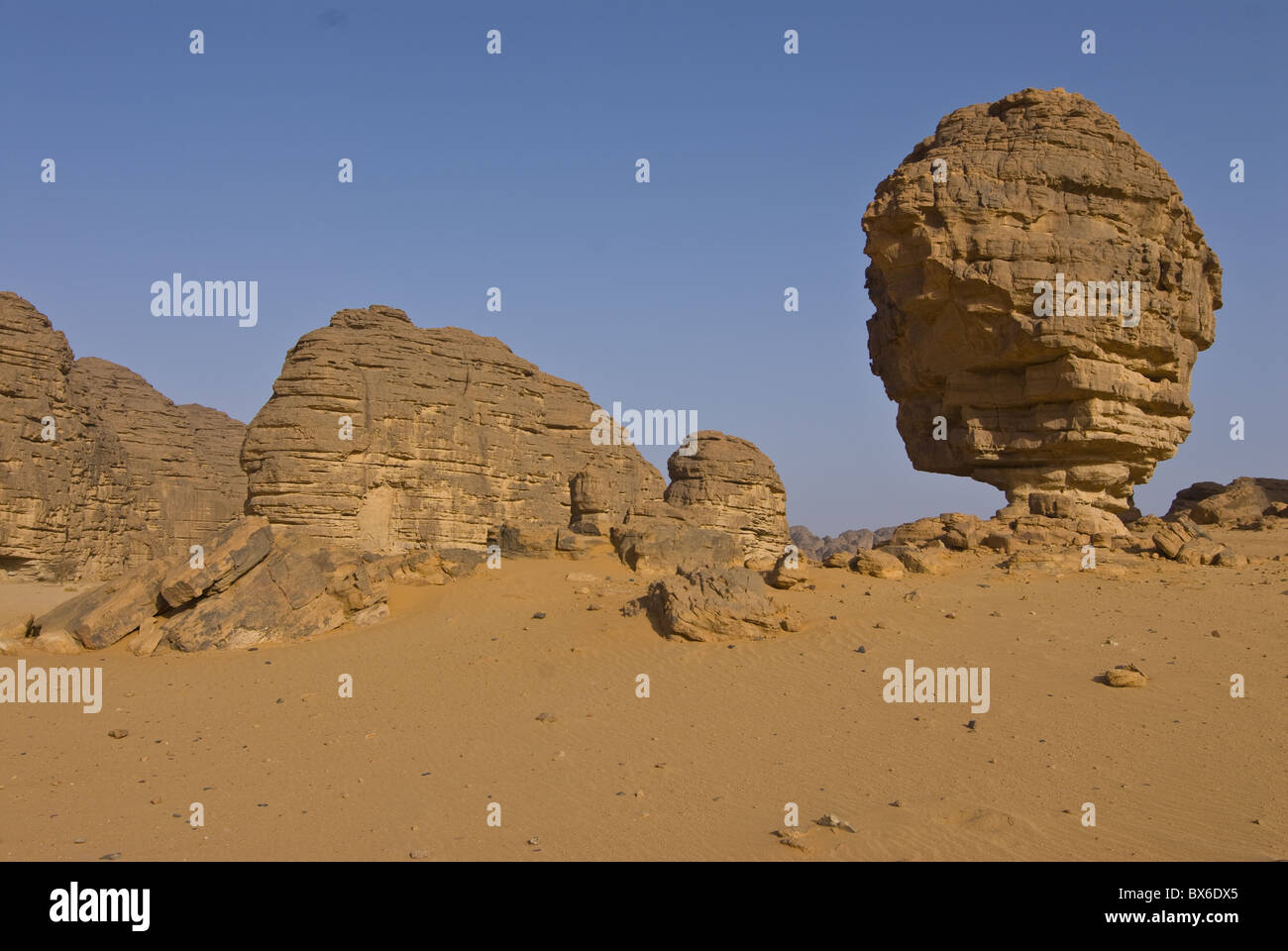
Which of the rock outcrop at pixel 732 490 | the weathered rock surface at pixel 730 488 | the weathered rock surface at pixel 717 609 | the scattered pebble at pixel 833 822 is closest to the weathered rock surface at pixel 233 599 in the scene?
the weathered rock surface at pixel 717 609

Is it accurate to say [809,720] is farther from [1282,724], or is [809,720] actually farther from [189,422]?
[189,422]

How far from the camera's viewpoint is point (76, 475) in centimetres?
3050

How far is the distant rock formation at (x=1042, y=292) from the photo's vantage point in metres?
20.6

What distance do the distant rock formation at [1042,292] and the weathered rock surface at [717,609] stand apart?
9.48m

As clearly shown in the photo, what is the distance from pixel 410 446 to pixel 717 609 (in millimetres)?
17584

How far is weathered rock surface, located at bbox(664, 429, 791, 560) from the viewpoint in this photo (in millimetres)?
30953

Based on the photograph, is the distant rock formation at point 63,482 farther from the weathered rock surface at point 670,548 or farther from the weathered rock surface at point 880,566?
the weathered rock surface at point 880,566

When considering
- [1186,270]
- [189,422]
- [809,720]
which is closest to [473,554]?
[809,720]

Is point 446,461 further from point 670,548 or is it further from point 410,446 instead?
point 670,548

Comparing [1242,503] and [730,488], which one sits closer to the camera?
[1242,503]

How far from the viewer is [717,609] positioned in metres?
13.9

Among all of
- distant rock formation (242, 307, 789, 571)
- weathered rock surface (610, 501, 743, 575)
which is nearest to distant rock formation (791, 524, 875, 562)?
distant rock formation (242, 307, 789, 571)

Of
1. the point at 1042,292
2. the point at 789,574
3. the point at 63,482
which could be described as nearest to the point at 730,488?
the point at 1042,292

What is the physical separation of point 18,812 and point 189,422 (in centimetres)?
4363
